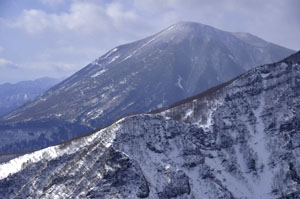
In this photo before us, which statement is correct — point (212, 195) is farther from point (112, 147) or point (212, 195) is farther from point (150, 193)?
point (112, 147)

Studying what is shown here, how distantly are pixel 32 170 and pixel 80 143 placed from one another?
23.5 m

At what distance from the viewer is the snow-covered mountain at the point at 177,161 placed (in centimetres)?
14300

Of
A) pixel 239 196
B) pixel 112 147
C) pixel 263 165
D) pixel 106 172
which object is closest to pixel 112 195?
pixel 106 172

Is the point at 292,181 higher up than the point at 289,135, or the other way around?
the point at 289,135

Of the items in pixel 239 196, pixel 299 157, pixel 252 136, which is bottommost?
pixel 239 196

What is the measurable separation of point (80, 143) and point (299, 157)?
333 ft

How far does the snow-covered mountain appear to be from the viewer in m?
143

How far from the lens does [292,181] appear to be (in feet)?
560

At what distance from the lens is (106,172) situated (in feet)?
459

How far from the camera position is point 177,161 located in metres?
162

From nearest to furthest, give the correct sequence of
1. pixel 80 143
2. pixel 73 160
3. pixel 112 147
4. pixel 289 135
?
pixel 112 147, pixel 73 160, pixel 80 143, pixel 289 135

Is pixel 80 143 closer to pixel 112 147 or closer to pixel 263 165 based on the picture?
pixel 112 147

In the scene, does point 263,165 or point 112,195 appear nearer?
point 112,195

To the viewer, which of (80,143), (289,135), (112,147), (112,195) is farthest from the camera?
(289,135)
